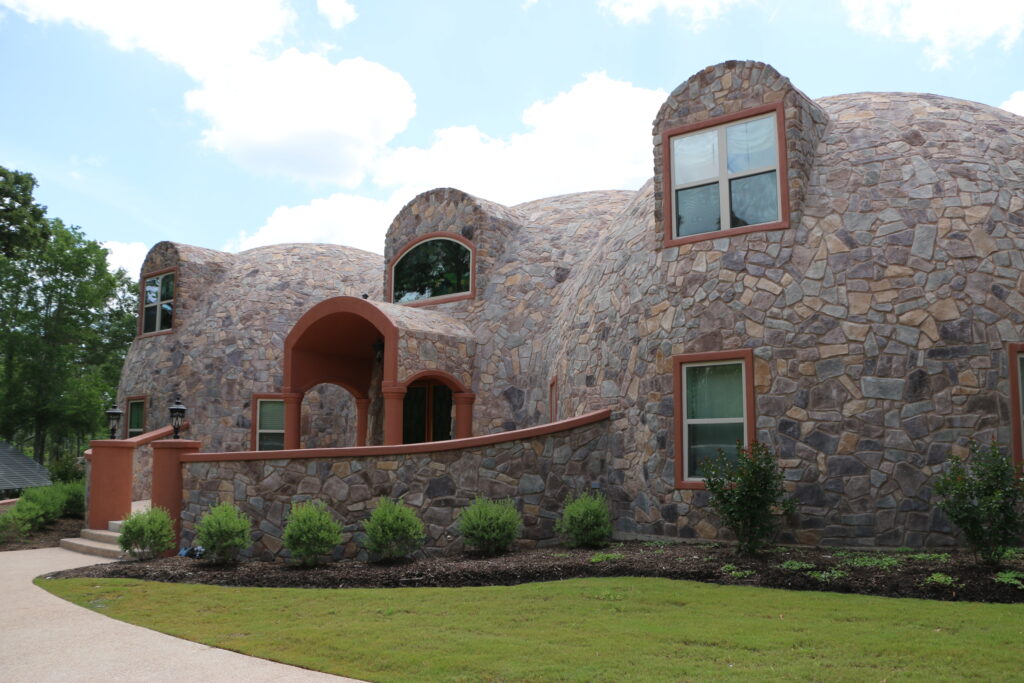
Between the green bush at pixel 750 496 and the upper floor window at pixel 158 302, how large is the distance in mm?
17805

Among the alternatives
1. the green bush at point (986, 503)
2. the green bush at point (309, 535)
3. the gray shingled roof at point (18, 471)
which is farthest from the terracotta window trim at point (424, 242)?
the green bush at point (986, 503)

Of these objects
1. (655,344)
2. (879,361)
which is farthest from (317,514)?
(879,361)

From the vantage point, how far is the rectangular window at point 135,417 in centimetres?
2242

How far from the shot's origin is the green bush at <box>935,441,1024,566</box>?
27.7 ft

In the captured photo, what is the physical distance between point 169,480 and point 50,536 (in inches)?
219

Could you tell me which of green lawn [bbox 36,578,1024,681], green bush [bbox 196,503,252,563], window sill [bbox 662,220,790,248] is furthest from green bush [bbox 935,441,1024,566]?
green bush [bbox 196,503,252,563]

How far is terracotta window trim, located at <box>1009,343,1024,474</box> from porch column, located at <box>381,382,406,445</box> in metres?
9.96

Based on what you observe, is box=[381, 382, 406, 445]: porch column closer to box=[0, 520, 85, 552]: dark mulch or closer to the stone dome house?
the stone dome house

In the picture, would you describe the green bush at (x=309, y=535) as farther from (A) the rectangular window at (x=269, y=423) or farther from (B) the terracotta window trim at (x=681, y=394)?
(A) the rectangular window at (x=269, y=423)

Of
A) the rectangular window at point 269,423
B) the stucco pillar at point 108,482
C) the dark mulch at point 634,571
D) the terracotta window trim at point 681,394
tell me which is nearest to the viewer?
the dark mulch at point 634,571

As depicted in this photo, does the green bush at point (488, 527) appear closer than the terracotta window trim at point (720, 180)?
Yes

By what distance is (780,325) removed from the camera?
36.5 ft

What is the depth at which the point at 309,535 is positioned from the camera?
10.6 meters

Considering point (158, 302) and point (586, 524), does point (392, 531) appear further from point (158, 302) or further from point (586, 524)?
point (158, 302)
